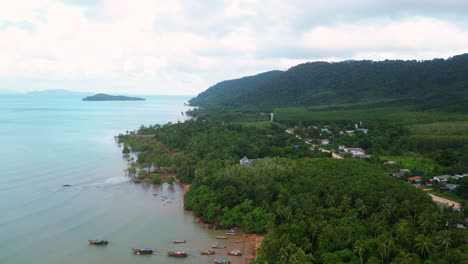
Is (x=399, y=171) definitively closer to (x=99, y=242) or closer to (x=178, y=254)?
(x=178, y=254)

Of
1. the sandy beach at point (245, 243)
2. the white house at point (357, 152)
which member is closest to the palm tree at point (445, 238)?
the sandy beach at point (245, 243)

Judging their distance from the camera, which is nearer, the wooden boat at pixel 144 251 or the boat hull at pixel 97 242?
the wooden boat at pixel 144 251

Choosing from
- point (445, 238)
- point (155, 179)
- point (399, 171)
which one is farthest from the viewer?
point (155, 179)

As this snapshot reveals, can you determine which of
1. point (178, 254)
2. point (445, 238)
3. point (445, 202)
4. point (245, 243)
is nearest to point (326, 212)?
point (245, 243)

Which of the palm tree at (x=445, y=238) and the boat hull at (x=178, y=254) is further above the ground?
the palm tree at (x=445, y=238)

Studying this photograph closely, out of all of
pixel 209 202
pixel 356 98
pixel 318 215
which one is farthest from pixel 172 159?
pixel 356 98

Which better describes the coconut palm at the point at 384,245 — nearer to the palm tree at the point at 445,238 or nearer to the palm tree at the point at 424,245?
the palm tree at the point at 424,245

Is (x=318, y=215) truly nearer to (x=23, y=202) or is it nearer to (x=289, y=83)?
(x=23, y=202)
